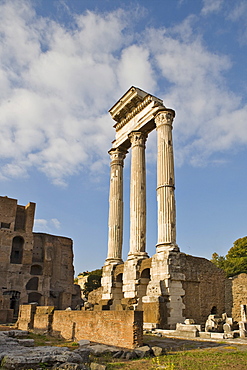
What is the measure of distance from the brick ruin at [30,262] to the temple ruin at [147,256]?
72.8 feet

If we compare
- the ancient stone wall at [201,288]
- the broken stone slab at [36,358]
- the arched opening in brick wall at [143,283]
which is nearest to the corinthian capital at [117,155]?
the arched opening in brick wall at [143,283]

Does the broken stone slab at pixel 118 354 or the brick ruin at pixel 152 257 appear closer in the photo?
the broken stone slab at pixel 118 354

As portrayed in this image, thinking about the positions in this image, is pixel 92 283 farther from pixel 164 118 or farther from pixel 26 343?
pixel 26 343

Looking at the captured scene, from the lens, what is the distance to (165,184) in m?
15.5

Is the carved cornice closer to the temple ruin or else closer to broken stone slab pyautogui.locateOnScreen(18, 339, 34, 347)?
the temple ruin

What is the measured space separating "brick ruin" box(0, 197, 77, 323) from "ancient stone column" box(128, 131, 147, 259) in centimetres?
2405

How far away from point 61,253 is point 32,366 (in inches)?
1544

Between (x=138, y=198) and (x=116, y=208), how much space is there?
2.20m

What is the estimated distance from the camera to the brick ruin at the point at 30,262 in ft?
125

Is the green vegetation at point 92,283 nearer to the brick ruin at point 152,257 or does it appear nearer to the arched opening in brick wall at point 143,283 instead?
the brick ruin at point 152,257

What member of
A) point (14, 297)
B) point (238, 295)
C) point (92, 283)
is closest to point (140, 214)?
point (238, 295)

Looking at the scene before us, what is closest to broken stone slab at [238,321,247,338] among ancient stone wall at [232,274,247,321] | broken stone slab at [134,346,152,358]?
ancient stone wall at [232,274,247,321]

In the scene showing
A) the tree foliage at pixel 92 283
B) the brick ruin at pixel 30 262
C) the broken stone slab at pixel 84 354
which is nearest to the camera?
the broken stone slab at pixel 84 354

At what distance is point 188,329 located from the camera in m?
11.0
